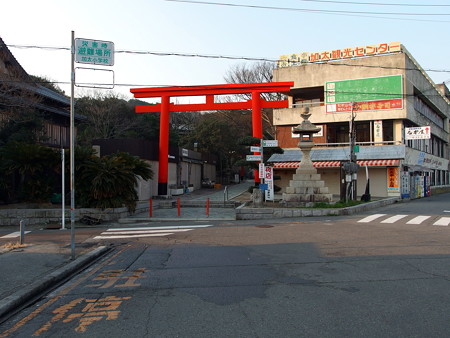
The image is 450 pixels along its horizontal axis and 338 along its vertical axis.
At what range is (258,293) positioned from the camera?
5.59 m

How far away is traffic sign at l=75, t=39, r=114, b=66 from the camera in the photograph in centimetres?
894

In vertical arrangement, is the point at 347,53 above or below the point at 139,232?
above

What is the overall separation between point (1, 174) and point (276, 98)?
26212 millimetres

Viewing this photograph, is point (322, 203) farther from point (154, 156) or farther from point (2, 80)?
point (2, 80)

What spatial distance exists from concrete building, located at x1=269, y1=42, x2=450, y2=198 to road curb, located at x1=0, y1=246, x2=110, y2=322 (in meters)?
23.6

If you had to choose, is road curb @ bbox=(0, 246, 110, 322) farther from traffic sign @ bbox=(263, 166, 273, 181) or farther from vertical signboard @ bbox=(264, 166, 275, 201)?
vertical signboard @ bbox=(264, 166, 275, 201)

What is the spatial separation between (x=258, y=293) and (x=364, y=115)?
91.8 ft

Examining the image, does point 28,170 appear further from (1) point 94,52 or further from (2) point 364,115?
(2) point 364,115

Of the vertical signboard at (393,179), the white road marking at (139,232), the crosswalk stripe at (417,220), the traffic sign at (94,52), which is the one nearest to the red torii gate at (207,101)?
the vertical signboard at (393,179)

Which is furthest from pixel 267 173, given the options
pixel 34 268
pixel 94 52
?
pixel 34 268

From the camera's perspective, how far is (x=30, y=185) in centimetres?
1681

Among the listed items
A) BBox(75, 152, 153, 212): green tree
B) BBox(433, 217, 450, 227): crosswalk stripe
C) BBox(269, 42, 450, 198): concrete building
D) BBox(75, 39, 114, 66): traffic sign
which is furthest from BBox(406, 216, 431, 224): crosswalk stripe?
BBox(269, 42, 450, 198): concrete building

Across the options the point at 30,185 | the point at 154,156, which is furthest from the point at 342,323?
the point at 154,156

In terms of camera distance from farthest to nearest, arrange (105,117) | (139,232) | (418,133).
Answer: (105,117)
(418,133)
(139,232)
